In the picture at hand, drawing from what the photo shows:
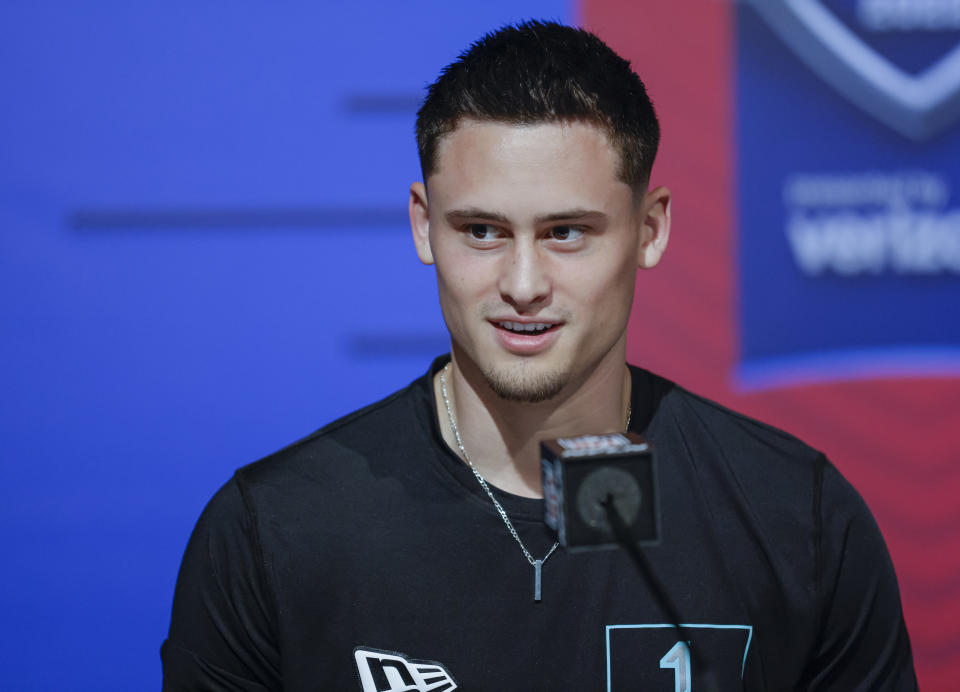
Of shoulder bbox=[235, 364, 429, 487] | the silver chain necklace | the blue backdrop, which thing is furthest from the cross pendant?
the blue backdrop

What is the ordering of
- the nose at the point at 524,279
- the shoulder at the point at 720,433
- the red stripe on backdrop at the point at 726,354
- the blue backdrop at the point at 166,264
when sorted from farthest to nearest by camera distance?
the red stripe on backdrop at the point at 726,354 → the blue backdrop at the point at 166,264 → the shoulder at the point at 720,433 → the nose at the point at 524,279

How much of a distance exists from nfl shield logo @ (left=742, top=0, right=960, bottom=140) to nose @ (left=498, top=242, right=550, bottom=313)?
1188 millimetres

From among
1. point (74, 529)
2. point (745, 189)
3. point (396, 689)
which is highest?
point (745, 189)

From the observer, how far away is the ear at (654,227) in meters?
1.34

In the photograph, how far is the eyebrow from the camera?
119 cm

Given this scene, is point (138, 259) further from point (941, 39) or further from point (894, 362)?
point (941, 39)

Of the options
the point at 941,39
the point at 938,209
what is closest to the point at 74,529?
the point at 938,209

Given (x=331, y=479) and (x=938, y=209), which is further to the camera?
(x=938, y=209)

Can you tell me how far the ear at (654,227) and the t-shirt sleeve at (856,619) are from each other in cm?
41

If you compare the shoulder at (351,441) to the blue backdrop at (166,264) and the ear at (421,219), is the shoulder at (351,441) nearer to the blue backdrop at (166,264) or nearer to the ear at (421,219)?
the ear at (421,219)

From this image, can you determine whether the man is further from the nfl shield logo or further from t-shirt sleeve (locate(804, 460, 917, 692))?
the nfl shield logo

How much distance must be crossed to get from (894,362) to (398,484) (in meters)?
1.28

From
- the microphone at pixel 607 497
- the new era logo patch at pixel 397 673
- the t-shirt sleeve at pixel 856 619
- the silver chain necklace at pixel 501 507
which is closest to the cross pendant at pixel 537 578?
the silver chain necklace at pixel 501 507

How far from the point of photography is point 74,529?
1999 mm
